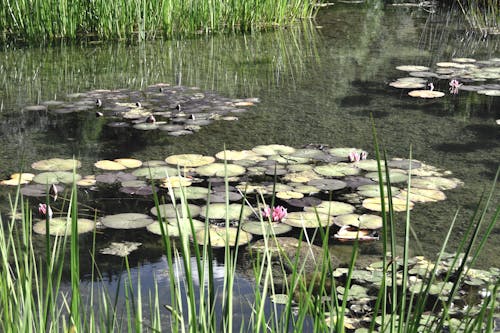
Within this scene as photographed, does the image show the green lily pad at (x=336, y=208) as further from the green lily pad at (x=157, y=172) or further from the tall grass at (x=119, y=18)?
the tall grass at (x=119, y=18)

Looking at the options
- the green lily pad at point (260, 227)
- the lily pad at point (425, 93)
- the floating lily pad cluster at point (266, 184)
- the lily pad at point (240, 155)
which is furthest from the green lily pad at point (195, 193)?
the lily pad at point (425, 93)

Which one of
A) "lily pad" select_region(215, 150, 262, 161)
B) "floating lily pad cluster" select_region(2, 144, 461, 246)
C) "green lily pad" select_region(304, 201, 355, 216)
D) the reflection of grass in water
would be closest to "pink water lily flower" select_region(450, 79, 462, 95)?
the reflection of grass in water

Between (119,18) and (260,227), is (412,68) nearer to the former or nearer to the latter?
(119,18)

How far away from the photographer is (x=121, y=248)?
2.42 m

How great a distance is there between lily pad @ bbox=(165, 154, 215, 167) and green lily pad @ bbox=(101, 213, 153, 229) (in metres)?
0.59

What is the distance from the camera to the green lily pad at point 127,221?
258cm

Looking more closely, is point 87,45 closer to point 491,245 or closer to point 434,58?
point 434,58

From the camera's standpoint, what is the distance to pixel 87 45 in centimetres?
623

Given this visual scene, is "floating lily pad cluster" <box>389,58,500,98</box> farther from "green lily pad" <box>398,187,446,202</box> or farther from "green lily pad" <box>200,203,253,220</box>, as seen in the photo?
"green lily pad" <box>200,203,253,220</box>

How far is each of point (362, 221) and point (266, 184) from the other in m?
0.50

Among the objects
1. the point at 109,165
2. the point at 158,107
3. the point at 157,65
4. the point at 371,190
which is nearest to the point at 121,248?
the point at 109,165

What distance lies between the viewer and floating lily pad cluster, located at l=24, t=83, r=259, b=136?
391 centimetres

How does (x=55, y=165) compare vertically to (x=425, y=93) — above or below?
below

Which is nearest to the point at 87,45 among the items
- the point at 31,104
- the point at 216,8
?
the point at 216,8
